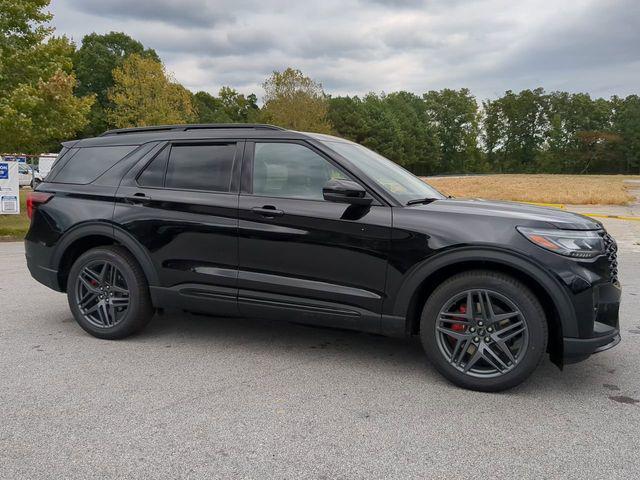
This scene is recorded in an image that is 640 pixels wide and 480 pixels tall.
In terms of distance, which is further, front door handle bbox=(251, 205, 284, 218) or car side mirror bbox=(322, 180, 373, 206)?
front door handle bbox=(251, 205, 284, 218)

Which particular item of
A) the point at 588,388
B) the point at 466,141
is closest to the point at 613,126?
the point at 466,141

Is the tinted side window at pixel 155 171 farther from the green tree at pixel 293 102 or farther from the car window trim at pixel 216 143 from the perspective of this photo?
the green tree at pixel 293 102

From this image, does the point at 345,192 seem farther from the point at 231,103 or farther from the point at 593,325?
the point at 231,103

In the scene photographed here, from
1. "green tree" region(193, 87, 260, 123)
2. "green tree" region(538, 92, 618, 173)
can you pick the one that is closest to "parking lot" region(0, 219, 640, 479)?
"green tree" region(193, 87, 260, 123)

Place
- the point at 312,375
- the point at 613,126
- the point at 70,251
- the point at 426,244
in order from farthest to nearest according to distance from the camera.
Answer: the point at 613,126
the point at 70,251
the point at 312,375
the point at 426,244

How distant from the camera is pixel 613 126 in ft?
334

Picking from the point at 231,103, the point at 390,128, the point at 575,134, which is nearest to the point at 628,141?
the point at 575,134

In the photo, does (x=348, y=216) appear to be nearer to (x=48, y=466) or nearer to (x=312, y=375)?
(x=312, y=375)

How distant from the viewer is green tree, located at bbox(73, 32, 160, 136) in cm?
6338

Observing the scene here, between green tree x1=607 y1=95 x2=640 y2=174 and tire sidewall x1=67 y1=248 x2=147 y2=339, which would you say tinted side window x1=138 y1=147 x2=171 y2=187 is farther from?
green tree x1=607 y1=95 x2=640 y2=174

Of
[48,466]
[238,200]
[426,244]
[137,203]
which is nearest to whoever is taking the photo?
[48,466]

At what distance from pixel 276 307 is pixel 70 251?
6.70 feet

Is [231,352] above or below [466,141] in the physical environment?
below

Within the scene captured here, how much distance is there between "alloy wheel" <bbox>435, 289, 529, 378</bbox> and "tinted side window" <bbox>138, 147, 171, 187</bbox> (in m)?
2.51
